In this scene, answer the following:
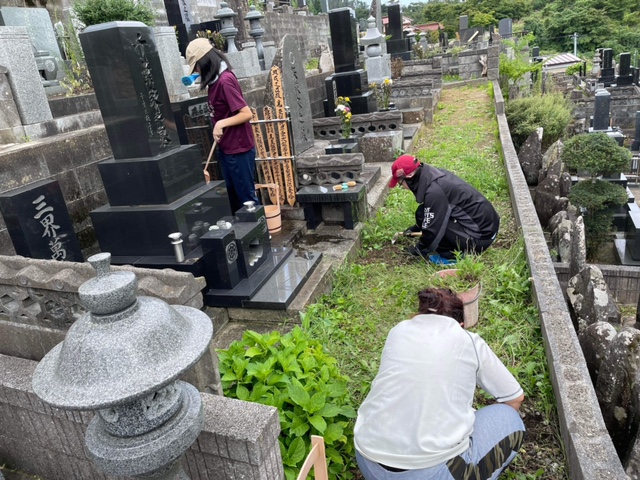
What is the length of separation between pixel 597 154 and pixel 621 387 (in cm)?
515

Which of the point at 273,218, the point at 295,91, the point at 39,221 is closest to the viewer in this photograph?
the point at 39,221

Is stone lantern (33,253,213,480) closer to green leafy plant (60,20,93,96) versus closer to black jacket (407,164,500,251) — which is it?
black jacket (407,164,500,251)

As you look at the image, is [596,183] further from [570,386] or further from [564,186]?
[570,386]

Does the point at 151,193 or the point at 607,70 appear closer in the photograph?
the point at 151,193

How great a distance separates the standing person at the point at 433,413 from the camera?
2.11 metres

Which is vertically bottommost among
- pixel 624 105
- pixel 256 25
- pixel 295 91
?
pixel 624 105

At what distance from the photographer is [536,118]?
1155 cm

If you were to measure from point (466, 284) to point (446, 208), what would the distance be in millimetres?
1079

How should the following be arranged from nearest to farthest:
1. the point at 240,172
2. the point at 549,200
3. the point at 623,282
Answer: the point at 240,172, the point at 623,282, the point at 549,200

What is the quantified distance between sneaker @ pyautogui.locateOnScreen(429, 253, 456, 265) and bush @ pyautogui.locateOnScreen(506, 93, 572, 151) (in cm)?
773

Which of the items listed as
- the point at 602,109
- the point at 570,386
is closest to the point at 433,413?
the point at 570,386

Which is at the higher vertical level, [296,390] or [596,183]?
[296,390]

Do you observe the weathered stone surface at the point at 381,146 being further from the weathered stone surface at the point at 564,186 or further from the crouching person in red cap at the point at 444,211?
the crouching person in red cap at the point at 444,211

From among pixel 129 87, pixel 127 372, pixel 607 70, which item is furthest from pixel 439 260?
pixel 607 70
